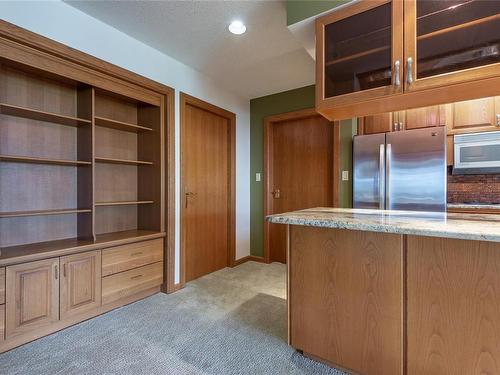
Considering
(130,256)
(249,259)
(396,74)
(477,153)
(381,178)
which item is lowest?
(249,259)

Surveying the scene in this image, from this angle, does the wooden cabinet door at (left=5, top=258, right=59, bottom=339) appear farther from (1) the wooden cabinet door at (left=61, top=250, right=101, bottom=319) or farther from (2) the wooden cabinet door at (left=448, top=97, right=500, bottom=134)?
(2) the wooden cabinet door at (left=448, top=97, right=500, bottom=134)

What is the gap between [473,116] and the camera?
2.56 meters

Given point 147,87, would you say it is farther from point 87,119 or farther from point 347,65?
point 347,65

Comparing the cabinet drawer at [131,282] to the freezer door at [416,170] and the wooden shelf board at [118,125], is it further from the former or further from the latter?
the freezer door at [416,170]

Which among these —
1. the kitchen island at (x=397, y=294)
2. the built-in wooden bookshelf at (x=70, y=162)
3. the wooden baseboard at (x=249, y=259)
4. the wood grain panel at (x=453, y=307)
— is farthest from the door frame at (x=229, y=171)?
the wood grain panel at (x=453, y=307)

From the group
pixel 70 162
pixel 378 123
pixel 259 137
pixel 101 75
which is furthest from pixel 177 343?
pixel 259 137

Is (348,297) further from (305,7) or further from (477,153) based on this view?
(477,153)

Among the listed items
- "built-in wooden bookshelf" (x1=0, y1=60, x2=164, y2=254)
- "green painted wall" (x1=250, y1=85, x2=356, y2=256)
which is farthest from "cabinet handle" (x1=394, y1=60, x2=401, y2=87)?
"built-in wooden bookshelf" (x1=0, y1=60, x2=164, y2=254)

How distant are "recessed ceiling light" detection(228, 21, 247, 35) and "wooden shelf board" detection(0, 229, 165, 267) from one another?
1988mm

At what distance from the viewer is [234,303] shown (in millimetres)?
Answer: 2496

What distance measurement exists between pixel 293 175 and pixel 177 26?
7.47ft

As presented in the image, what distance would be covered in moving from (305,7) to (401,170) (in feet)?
5.66

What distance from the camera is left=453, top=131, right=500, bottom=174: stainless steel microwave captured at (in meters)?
2.49

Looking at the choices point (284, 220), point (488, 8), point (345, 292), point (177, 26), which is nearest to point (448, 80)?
point (488, 8)
